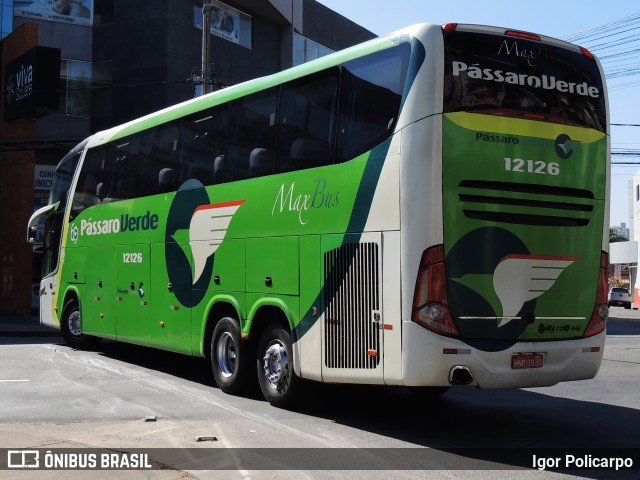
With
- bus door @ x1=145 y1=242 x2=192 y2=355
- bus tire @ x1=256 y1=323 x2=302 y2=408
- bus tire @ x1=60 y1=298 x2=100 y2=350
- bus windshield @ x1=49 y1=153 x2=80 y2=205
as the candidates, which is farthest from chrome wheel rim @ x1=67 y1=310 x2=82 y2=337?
bus tire @ x1=256 y1=323 x2=302 y2=408

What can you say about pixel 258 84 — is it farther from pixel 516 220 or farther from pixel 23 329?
pixel 23 329

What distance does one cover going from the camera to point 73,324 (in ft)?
56.1

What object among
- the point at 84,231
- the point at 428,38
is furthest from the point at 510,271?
the point at 84,231

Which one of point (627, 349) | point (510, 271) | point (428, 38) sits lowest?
point (627, 349)

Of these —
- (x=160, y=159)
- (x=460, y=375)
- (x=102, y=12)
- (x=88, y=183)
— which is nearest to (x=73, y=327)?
(x=88, y=183)

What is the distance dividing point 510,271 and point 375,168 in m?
1.71

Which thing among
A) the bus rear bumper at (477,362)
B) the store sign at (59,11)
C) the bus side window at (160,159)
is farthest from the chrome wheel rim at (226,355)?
the store sign at (59,11)

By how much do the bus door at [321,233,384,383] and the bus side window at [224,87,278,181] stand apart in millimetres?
1853

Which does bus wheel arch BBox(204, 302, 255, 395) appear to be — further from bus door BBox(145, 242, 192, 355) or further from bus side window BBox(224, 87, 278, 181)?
bus side window BBox(224, 87, 278, 181)

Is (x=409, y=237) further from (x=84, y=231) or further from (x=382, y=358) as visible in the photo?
(x=84, y=231)

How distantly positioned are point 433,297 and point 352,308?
106cm

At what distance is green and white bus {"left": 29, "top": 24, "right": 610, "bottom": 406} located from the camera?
789cm

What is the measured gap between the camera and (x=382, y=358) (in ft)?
26.6

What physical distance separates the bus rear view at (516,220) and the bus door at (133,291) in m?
6.71
